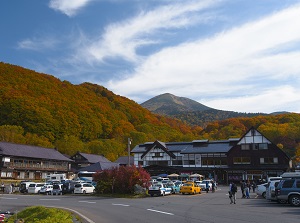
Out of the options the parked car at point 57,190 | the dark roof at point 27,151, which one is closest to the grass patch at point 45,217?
the parked car at point 57,190

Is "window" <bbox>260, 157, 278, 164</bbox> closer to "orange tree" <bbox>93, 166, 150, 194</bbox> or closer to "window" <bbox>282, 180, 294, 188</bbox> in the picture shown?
"orange tree" <bbox>93, 166, 150, 194</bbox>

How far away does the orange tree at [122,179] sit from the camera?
1232 inches

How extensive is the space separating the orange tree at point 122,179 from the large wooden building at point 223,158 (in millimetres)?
31630

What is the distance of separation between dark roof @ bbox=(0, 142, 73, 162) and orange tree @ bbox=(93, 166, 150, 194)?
1134 inches

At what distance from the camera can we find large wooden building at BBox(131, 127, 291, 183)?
5806cm

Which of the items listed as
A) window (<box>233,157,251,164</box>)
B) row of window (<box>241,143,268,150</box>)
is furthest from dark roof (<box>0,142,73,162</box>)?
row of window (<box>241,143,268,150</box>)

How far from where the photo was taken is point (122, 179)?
1248 inches

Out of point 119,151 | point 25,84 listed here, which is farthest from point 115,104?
point 119,151

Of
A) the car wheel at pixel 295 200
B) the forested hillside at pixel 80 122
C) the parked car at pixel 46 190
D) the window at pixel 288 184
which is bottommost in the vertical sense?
the parked car at pixel 46 190

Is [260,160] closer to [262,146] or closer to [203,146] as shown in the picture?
[262,146]

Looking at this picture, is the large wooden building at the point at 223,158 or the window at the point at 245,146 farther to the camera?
the window at the point at 245,146

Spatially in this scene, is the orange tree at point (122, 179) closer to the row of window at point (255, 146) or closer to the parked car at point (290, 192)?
the parked car at point (290, 192)

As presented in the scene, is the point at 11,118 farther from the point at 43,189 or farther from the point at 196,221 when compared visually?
the point at 196,221

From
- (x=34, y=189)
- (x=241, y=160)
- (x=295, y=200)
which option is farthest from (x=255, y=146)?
(x=295, y=200)
